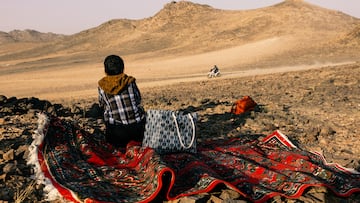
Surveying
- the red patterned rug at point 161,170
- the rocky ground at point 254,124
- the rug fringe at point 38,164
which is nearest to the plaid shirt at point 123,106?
→ the red patterned rug at point 161,170

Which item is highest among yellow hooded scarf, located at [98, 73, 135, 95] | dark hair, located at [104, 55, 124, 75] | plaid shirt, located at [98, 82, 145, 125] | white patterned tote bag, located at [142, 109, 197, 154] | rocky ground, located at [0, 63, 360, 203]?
dark hair, located at [104, 55, 124, 75]

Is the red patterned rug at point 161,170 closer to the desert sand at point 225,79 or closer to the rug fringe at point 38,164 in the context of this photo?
the rug fringe at point 38,164

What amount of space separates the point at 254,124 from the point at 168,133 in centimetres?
311

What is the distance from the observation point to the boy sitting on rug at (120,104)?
487cm

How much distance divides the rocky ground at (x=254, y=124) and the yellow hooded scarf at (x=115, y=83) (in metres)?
1.27

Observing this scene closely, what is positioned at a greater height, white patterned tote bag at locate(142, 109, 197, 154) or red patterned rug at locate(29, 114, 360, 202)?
white patterned tote bag at locate(142, 109, 197, 154)

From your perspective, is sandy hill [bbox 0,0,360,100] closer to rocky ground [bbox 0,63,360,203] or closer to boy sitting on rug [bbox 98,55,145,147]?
rocky ground [bbox 0,63,360,203]

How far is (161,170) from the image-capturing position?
12.0 feet

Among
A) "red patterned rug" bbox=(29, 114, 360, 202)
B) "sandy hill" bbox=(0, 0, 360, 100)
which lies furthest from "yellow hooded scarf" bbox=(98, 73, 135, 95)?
"sandy hill" bbox=(0, 0, 360, 100)

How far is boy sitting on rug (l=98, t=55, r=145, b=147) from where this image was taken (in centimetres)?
487

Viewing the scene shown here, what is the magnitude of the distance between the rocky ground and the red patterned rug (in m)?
0.15

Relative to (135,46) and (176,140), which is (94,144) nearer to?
(176,140)

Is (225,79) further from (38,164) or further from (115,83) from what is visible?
(38,164)

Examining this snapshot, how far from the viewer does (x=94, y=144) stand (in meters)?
4.99
